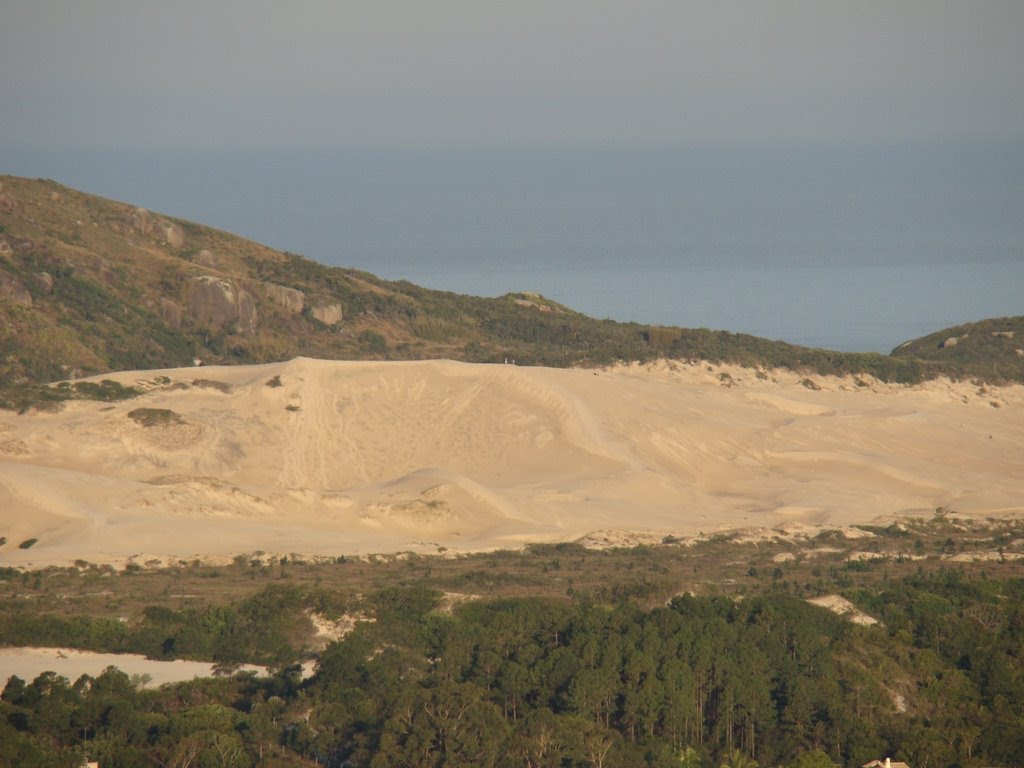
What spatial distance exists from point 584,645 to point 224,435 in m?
23.8

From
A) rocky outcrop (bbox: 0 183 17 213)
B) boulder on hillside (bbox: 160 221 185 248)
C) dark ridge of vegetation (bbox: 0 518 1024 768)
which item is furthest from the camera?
boulder on hillside (bbox: 160 221 185 248)

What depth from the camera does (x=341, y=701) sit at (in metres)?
26.0

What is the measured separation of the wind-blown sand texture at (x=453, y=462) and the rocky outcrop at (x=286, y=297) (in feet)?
66.7

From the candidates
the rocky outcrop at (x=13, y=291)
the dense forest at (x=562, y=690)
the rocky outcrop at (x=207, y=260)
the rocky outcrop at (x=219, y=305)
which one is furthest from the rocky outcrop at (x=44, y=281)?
the dense forest at (x=562, y=690)

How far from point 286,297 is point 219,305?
12.6 ft

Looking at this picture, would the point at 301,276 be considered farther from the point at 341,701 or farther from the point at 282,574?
the point at 341,701

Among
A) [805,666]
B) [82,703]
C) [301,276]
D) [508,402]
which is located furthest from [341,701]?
[301,276]

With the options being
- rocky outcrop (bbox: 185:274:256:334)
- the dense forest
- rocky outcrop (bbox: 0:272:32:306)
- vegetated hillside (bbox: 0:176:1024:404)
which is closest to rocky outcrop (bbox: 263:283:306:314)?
Result: vegetated hillside (bbox: 0:176:1024:404)

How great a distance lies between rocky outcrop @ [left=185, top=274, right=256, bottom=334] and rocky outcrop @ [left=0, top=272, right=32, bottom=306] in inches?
296

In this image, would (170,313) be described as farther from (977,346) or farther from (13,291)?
(977,346)

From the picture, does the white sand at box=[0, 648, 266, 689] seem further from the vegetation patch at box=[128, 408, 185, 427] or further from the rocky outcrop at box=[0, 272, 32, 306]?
the rocky outcrop at box=[0, 272, 32, 306]

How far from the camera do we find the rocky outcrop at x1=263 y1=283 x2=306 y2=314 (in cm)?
7612

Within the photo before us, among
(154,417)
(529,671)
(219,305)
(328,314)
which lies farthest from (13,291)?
(529,671)

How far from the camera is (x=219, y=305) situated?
242 feet
